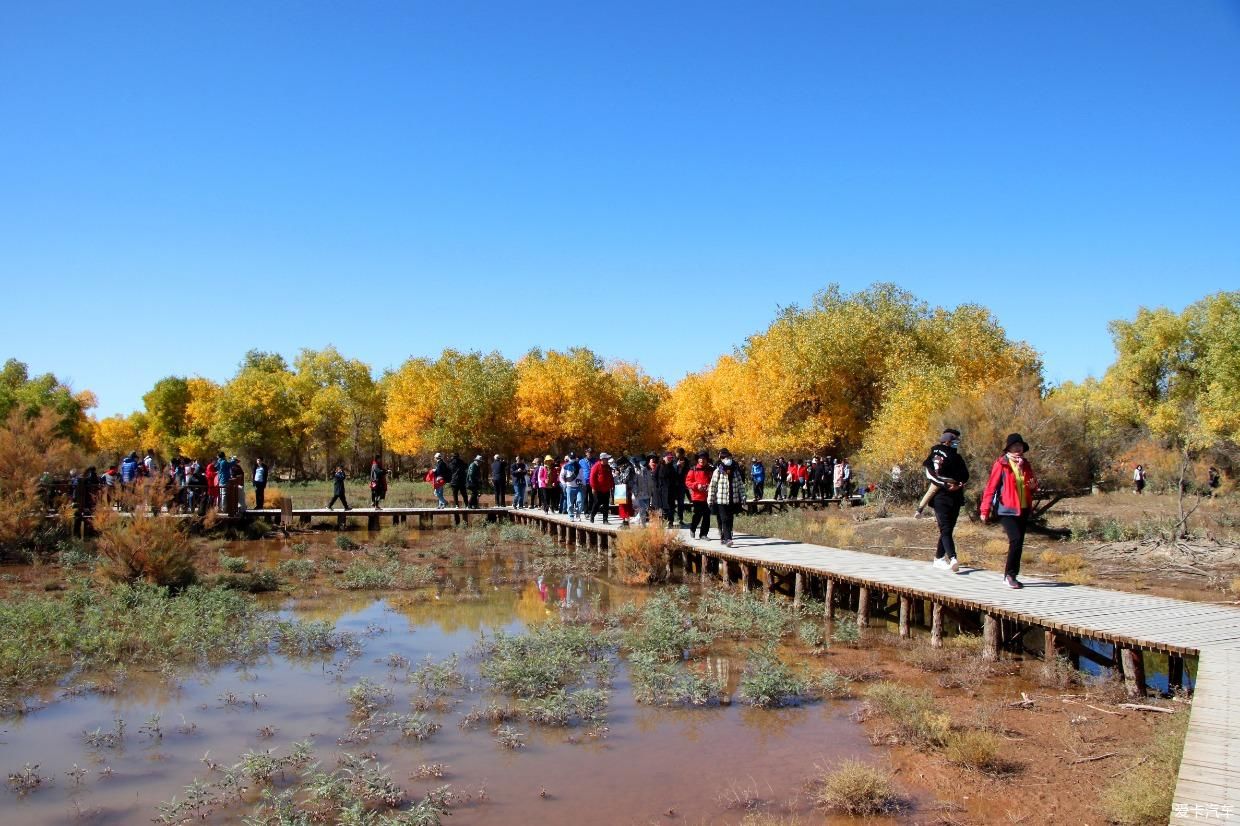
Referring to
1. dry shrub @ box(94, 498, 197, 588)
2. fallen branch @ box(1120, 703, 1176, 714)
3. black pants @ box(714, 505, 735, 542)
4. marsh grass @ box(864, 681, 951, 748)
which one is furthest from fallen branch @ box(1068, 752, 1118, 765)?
dry shrub @ box(94, 498, 197, 588)

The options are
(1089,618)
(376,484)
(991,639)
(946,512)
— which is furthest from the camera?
(376,484)

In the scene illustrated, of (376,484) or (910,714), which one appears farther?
(376,484)

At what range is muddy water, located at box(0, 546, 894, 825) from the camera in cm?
678

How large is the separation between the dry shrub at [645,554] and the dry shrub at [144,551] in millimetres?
7632

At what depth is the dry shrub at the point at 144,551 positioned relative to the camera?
49.4ft

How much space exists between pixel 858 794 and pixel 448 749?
3495 mm

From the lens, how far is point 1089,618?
377 inches

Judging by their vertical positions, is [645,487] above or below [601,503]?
above

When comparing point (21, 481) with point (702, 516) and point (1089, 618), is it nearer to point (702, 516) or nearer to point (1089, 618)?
point (702, 516)

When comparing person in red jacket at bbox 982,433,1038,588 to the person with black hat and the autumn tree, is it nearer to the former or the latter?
the person with black hat

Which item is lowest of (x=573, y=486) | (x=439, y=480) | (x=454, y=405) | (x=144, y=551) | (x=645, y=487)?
(x=144, y=551)

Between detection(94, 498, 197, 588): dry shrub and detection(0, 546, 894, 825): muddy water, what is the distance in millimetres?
5160

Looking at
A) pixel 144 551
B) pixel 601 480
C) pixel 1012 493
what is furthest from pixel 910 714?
pixel 601 480

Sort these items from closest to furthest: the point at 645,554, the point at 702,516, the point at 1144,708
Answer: the point at 1144,708
the point at 645,554
the point at 702,516
